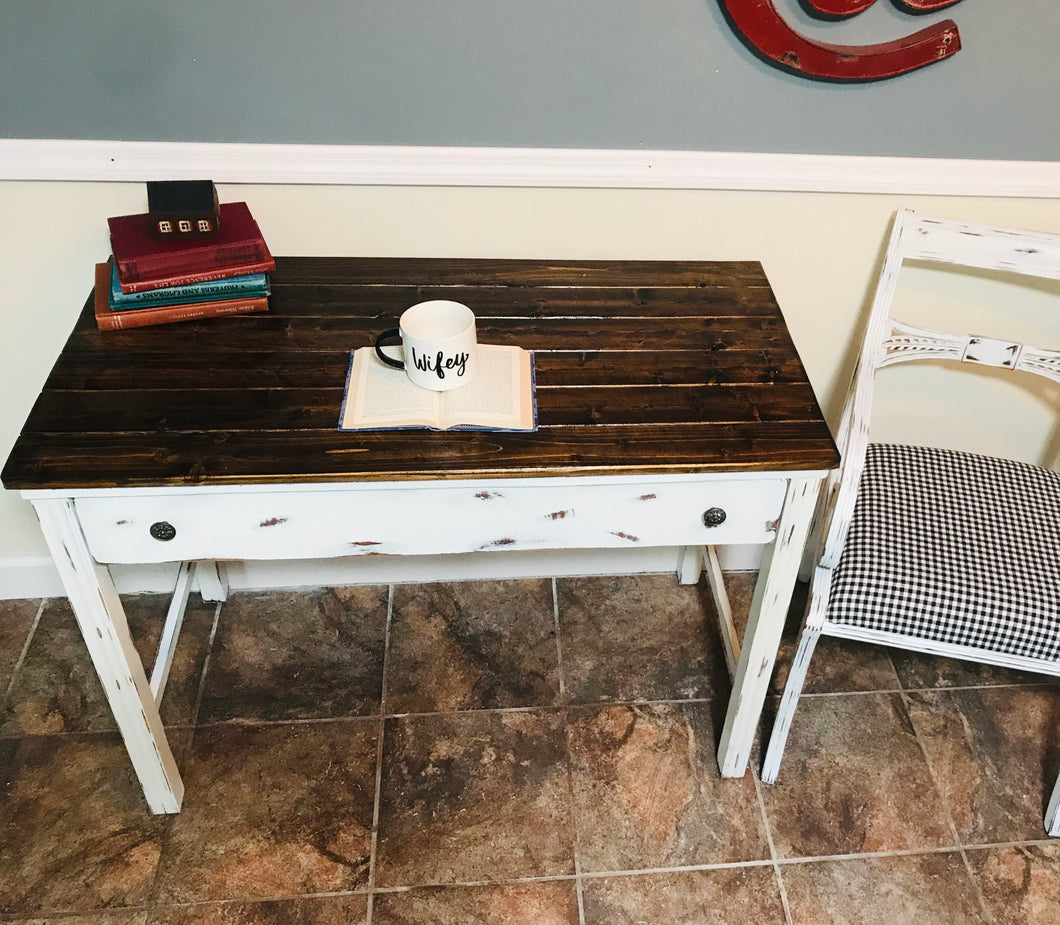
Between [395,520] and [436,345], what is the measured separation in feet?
0.77

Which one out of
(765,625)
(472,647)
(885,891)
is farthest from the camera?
(472,647)

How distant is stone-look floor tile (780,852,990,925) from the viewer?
5.01 feet

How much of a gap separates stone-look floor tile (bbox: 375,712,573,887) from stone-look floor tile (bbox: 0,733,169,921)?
0.40 metres

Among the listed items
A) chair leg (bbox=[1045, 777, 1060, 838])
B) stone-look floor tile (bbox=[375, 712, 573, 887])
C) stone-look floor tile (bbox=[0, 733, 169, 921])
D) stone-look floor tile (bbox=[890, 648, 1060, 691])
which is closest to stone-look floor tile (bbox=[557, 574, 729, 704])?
stone-look floor tile (bbox=[375, 712, 573, 887])

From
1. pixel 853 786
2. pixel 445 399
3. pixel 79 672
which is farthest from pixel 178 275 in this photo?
pixel 853 786

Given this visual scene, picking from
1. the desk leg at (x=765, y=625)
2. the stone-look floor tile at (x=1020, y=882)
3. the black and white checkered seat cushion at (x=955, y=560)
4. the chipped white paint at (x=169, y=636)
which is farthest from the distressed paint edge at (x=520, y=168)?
the stone-look floor tile at (x=1020, y=882)

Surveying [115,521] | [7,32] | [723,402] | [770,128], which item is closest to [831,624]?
[723,402]

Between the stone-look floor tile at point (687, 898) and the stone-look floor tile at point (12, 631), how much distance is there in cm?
119

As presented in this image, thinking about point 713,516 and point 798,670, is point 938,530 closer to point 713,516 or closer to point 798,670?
point 798,670

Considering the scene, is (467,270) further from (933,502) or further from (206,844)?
(206,844)

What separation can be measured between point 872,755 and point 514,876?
697 millimetres

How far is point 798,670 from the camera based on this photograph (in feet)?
5.18

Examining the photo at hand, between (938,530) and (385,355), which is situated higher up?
(385,355)

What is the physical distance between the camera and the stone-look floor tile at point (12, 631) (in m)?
1.87
